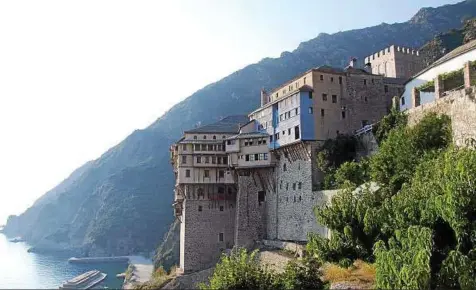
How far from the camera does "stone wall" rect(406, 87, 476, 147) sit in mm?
23594

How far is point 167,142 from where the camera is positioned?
190750 millimetres

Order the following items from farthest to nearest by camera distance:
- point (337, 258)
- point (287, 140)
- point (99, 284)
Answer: point (99, 284), point (287, 140), point (337, 258)

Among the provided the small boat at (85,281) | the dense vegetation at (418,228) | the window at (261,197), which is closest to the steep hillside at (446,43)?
the window at (261,197)

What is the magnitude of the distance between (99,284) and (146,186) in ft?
281

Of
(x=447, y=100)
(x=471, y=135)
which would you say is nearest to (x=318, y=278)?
(x=471, y=135)

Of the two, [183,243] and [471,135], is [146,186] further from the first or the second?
[471,135]

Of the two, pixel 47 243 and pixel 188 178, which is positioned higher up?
pixel 188 178

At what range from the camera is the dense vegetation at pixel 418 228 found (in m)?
15.1

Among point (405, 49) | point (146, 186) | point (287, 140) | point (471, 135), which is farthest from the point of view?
point (146, 186)

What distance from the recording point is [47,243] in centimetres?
18112

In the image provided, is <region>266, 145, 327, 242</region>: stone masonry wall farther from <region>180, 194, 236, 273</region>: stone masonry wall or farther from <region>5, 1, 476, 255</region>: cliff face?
<region>5, 1, 476, 255</region>: cliff face

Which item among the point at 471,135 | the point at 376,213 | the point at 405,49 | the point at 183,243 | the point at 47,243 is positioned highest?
the point at 405,49

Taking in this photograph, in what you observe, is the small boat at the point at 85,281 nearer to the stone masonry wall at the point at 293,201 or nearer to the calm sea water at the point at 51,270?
the calm sea water at the point at 51,270

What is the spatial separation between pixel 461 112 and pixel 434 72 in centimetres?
1042
